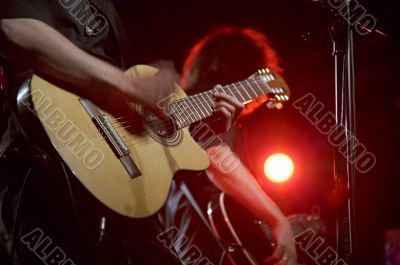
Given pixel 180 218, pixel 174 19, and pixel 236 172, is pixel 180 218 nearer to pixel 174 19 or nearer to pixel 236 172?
pixel 236 172

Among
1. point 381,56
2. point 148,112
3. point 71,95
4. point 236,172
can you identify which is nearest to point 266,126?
point 381,56

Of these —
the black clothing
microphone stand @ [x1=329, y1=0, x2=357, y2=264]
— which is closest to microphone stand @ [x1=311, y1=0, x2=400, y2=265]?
microphone stand @ [x1=329, y1=0, x2=357, y2=264]

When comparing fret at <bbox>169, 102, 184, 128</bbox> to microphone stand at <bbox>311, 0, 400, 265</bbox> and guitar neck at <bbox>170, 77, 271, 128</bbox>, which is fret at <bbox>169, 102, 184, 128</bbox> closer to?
guitar neck at <bbox>170, 77, 271, 128</bbox>

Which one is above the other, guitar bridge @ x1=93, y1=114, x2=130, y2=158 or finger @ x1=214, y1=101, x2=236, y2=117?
finger @ x1=214, y1=101, x2=236, y2=117

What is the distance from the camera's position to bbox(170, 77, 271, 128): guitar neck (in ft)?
6.26

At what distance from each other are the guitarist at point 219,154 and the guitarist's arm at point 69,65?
845mm

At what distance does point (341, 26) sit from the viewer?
165 cm

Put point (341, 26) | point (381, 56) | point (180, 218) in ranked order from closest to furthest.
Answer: point (341, 26), point (180, 218), point (381, 56)

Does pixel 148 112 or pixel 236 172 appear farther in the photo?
pixel 236 172

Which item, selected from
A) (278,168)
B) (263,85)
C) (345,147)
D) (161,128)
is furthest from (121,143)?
(278,168)

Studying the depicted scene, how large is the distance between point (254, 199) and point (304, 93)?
1.87m

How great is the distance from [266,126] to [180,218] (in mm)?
1353

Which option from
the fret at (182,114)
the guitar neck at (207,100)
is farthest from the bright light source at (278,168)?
the fret at (182,114)

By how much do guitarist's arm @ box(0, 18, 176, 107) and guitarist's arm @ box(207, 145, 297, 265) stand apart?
85cm
